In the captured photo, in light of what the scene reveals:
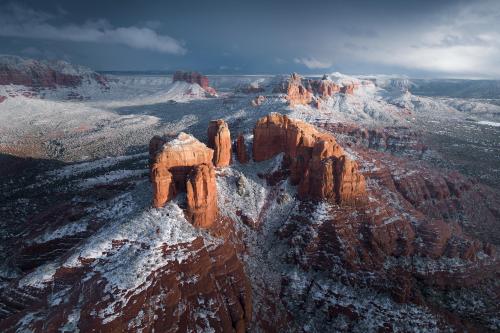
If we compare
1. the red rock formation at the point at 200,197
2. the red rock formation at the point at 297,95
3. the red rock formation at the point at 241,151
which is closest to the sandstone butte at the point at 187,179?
the red rock formation at the point at 200,197

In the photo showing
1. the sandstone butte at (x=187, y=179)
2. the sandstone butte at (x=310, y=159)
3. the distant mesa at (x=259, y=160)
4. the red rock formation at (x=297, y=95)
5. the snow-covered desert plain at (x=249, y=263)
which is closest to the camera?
the snow-covered desert plain at (x=249, y=263)

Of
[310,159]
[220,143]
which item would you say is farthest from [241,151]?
[310,159]

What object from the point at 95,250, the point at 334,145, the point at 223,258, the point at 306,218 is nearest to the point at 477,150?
the point at 334,145

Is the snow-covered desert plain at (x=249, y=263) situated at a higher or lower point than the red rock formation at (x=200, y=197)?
lower

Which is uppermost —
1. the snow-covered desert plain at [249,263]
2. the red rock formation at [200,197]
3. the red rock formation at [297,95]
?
the red rock formation at [297,95]

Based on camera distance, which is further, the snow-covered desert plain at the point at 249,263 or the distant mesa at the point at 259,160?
the distant mesa at the point at 259,160

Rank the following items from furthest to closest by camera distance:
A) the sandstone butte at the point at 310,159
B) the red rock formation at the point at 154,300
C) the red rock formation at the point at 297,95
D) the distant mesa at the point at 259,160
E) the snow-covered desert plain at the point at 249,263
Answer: the red rock formation at the point at 297,95
the sandstone butte at the point at 310,159
the distant mesa at the point at 259,160
the snow-covered desert plain at the point at 249,263
the red rock formation at the point at 154,300

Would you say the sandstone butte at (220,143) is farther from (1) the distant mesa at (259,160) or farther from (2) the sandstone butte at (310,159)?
(2) the sandstone butte at (310,159)
